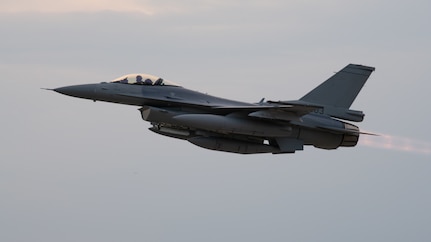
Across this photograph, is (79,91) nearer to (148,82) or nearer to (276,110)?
(148,82)

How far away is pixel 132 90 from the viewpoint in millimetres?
36656

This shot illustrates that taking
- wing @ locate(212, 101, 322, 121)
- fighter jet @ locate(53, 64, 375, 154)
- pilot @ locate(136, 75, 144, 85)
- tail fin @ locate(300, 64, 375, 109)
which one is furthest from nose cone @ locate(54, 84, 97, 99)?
tail fin @ locate(300, 64, 375, 109)

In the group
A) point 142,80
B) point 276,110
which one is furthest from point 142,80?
point 276,110

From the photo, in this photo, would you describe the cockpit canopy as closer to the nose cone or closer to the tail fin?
the nose cone

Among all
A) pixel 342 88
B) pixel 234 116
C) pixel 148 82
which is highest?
pixel 342 88

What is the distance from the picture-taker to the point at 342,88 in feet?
127

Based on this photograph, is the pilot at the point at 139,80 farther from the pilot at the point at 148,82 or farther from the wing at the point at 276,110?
the wing at the point at 276,110

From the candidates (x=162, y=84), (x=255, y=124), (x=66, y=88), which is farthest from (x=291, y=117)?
(x=66, y=88)

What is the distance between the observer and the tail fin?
38469 millimetres

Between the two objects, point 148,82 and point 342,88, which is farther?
point 342,88

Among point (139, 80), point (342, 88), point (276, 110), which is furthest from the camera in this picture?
point (342, 88)

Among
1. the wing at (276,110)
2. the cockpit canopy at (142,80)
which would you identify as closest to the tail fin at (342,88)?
the wing at (276,110)

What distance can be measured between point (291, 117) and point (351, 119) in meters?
2.58

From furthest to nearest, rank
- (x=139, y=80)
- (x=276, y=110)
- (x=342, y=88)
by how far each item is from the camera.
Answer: (x=342, y=88) → (x=139, y=80) → (x=276, y=110)
